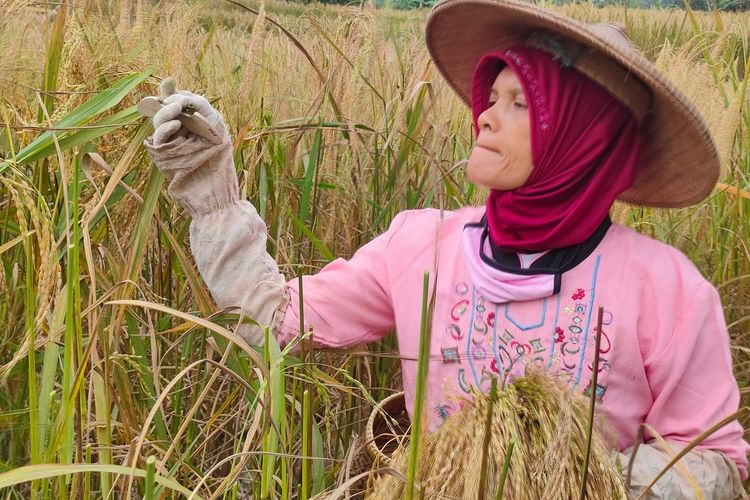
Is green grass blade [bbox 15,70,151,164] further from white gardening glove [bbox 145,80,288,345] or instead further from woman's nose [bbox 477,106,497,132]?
woman's nose [bbox 477,106,497,132]

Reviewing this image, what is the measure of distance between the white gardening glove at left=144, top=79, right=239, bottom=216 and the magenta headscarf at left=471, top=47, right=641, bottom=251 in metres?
0.40

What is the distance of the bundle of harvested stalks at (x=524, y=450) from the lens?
0.57 m

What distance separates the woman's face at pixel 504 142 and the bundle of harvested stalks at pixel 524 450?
0.72 metres

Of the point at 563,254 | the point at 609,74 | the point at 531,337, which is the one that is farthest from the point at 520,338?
the point at 609,74

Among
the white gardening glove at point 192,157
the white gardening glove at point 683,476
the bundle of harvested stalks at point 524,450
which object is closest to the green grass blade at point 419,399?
the bundle of harvested stalks at point 524,450

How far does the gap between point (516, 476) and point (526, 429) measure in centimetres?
3

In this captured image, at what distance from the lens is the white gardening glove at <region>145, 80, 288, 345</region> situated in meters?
1.25

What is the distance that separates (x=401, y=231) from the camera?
1.44 metres

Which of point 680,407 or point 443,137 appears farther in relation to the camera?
point 443,137

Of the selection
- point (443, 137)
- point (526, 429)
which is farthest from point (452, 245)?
point (526, 429)

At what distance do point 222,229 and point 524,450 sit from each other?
0.80 metres

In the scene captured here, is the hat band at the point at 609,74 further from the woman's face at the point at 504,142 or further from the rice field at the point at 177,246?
the rice field at the point at 177,246

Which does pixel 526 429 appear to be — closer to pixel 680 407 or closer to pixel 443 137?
pixel 680 407

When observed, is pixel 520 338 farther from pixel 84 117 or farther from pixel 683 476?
pixel 84 117
